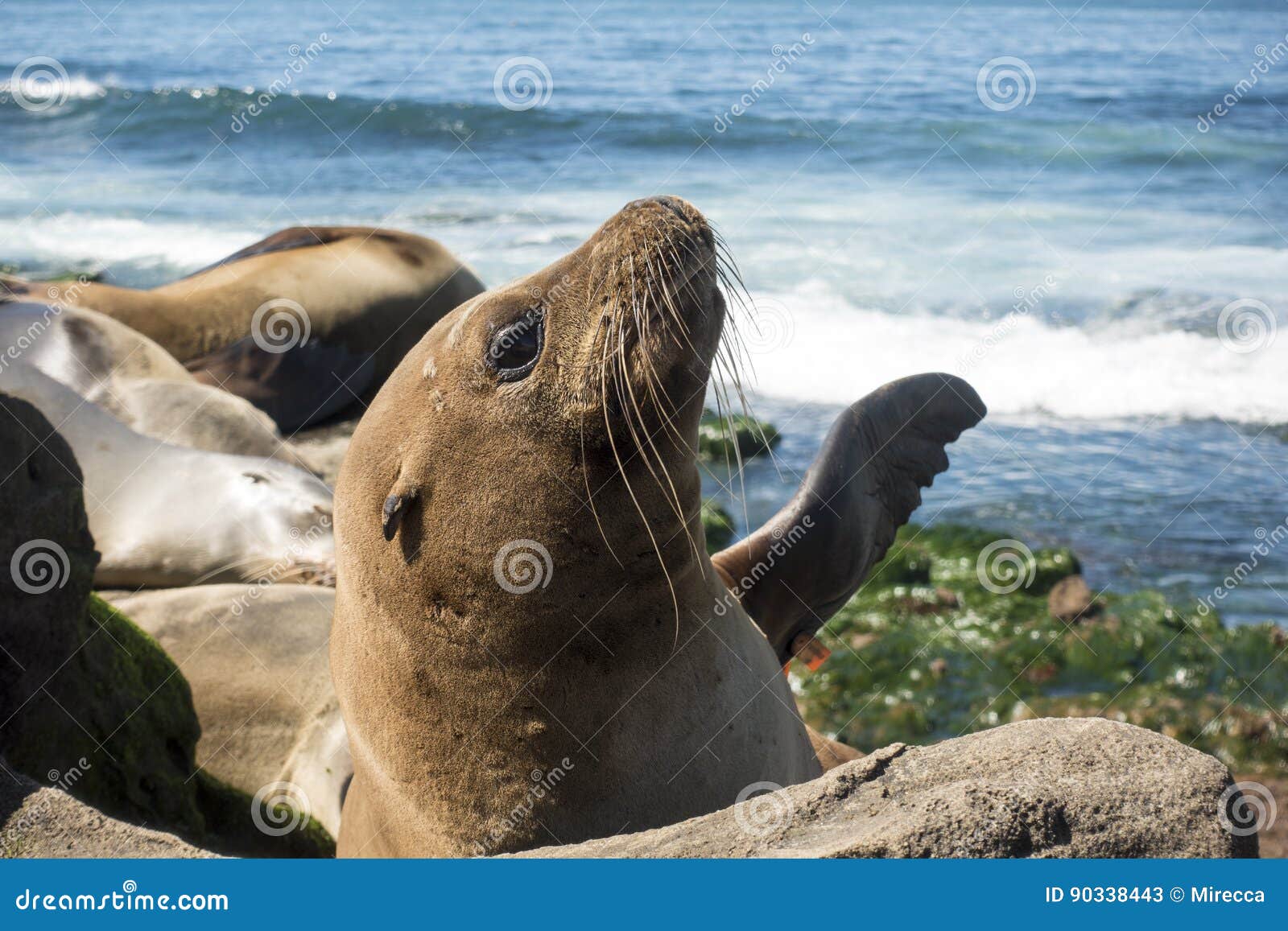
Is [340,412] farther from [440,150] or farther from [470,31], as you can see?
[470,31]

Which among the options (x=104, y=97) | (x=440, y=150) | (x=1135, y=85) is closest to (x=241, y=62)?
(x=104, y=97)

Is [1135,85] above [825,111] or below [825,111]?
above

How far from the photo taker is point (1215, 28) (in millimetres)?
27656

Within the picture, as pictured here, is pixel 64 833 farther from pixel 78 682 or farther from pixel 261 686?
pixel 261 686

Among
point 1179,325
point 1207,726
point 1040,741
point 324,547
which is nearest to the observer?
point 1040,741

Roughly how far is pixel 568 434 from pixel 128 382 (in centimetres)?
508

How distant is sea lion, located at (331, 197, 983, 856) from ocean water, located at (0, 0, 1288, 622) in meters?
1.09

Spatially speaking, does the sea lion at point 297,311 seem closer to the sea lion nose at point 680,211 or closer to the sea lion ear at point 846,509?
the sea lion ear at point 846,509

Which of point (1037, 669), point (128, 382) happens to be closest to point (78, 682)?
point (128, 382)

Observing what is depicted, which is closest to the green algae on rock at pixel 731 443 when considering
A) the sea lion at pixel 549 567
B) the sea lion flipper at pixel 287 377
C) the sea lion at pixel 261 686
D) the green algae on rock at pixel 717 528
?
the green algae on rock at pixel 717 528

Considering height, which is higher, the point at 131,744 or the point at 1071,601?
the point at 1071,601

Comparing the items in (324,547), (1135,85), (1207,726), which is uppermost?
(1135,85)

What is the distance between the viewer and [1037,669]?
5859 millimetres

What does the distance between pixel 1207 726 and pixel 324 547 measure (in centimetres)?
417
